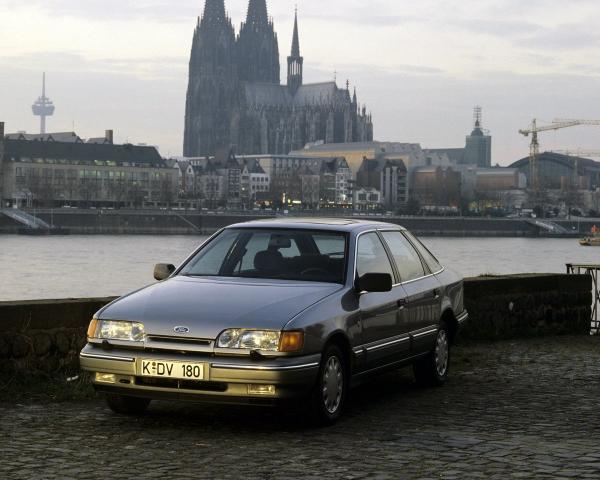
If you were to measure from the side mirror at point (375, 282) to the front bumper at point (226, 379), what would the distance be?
763mm

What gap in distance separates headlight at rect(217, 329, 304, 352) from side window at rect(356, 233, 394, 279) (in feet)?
3.45

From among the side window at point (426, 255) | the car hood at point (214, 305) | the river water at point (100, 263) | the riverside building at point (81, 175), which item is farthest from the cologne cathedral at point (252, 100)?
the car hood at point (214, 305)

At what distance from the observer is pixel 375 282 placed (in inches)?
260

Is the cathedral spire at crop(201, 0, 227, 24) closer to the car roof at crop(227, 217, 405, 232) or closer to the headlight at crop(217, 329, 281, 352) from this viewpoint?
the car roof at crop(227, 217, 405, 232)

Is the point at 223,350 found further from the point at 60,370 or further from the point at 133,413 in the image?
the point at 60,370

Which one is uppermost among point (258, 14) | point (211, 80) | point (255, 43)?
point (258, 14)

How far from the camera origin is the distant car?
5.86 m

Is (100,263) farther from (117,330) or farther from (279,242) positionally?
(117,330)

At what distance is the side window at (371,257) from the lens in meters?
6.96

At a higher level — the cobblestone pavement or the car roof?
the car roof

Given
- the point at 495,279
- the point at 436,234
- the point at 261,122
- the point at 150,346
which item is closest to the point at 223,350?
the point at 150,346

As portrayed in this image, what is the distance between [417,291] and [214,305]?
1914mm

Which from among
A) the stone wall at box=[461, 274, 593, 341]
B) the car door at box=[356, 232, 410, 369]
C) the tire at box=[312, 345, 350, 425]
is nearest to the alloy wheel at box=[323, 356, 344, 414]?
the tire at box=[312, 345, 350, 425]

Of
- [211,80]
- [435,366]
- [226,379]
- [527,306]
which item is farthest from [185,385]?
[211,80]
